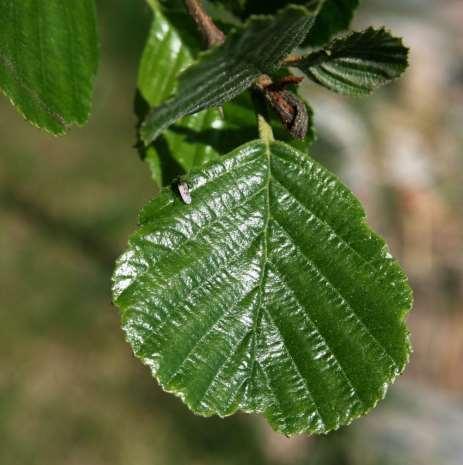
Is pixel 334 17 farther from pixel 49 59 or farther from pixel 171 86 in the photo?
pixel 49 59

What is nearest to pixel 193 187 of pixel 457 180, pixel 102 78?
pixel 102 78

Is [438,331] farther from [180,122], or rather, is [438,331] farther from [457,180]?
[180,122]

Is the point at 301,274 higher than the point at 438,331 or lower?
higher

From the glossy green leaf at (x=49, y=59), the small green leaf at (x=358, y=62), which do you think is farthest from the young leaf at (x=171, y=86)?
the small green leaf at (x=358, y=62)

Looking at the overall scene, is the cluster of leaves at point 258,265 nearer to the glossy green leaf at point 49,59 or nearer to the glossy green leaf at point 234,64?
the glossy green leaf at point 49,59

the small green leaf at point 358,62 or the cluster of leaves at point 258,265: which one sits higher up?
the small green leaf at point 358,62
